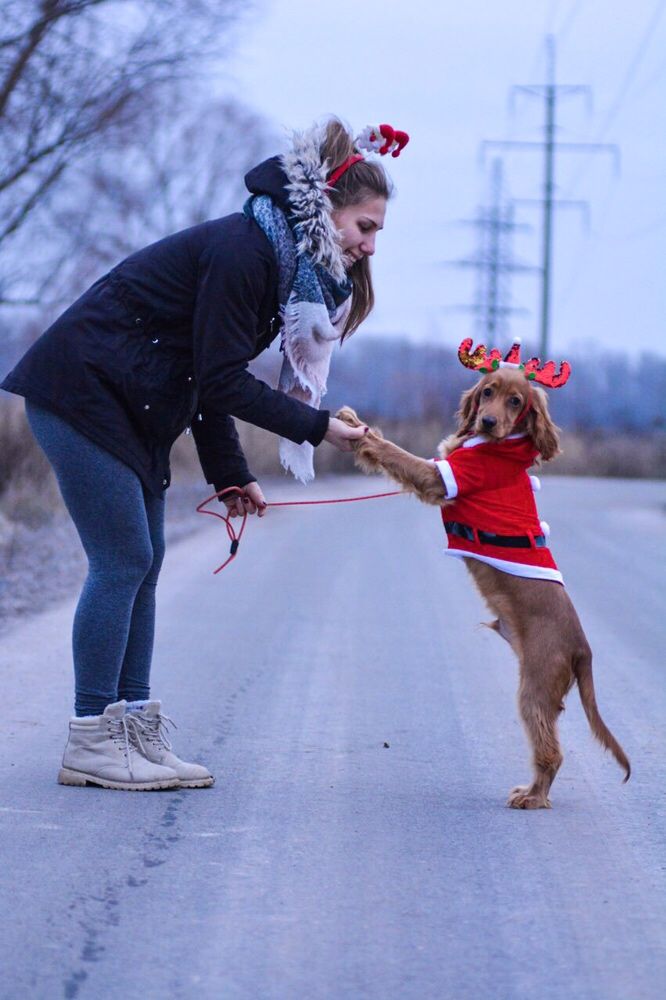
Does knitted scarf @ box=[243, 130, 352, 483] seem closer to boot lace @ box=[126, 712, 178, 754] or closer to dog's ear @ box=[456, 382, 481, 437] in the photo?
dog's ear @ box=[456, 382, 481, 437]

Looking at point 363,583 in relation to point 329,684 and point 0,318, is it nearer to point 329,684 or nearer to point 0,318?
point 329,684

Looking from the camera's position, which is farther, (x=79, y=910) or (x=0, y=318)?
(x=0, y=318)

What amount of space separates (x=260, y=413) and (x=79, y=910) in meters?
1.68

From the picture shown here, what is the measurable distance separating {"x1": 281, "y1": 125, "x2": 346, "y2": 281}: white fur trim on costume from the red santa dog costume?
78 centimetres

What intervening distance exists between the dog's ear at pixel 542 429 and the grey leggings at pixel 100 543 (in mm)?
1360

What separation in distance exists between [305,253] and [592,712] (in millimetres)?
1818

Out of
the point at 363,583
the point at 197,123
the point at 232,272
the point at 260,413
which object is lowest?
the point at 363,583

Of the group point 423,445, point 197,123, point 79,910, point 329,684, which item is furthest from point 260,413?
point 423,445

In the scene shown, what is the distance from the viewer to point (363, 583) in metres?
11.1

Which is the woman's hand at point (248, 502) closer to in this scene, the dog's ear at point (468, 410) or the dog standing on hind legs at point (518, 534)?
the dog standing on hind legs at point (518, 534)

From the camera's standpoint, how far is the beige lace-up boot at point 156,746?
4.71 metres

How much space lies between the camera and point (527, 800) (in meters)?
4.60

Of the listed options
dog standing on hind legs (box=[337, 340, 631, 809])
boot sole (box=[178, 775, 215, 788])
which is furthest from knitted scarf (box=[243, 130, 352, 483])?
boot sole (box=[178, 775, 215, 788])

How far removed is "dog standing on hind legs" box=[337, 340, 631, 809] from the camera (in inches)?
182
